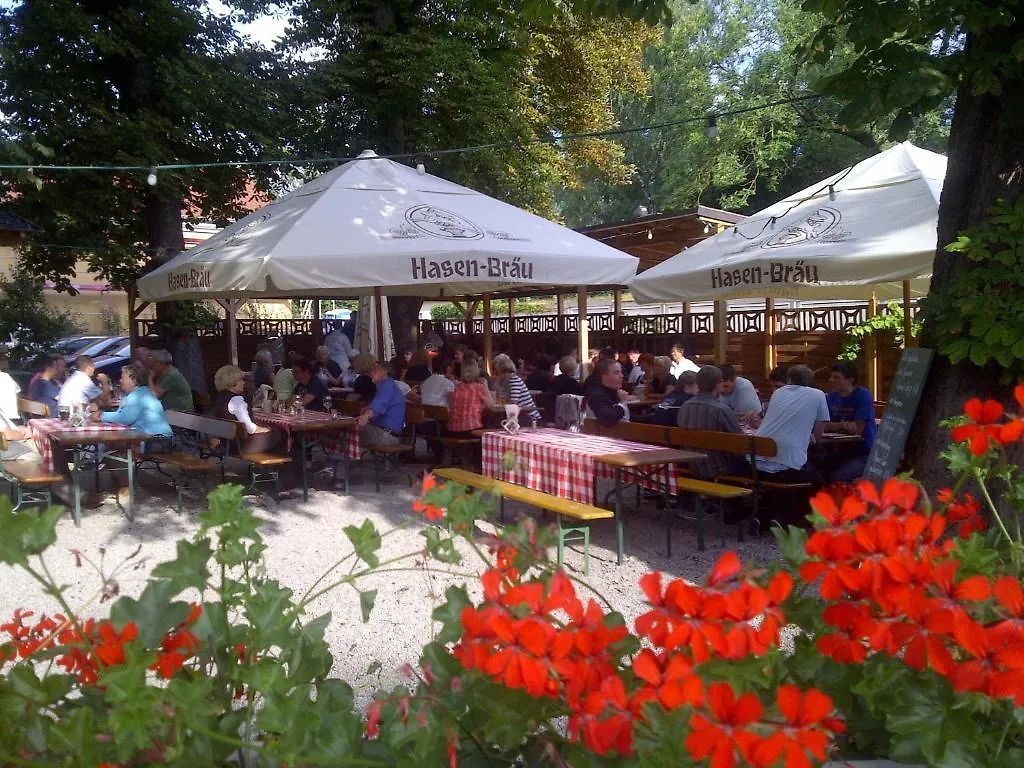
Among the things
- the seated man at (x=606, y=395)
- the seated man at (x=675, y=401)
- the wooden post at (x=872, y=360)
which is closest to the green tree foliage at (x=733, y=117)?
the wooden post at (x=872, y=360)

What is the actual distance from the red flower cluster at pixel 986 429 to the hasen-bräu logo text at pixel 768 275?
17.0 feet

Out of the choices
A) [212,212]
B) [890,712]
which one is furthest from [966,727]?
[212,212]

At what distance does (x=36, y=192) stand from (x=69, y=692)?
14.5 m

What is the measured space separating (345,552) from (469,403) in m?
2.48

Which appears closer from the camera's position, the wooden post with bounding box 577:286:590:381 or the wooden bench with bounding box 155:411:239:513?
the wooden bench with bounding box 155:411:239:513

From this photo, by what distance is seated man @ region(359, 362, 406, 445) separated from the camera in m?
8.95

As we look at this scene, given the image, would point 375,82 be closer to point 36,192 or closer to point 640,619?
point 36,192

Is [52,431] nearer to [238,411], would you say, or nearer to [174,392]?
[238,411]

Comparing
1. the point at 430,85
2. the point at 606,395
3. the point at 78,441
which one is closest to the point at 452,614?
the point at 606,395

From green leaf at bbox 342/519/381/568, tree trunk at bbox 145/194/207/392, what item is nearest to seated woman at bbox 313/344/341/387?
tree trunk at bbox 145/194/207/392

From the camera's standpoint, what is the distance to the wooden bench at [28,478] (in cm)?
736

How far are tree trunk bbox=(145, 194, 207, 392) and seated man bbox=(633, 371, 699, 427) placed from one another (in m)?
9.21

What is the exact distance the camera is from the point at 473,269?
820 cm

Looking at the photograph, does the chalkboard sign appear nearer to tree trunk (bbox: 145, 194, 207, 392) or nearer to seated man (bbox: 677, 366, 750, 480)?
seated man (bbox: 677, 366, 750, 480)
